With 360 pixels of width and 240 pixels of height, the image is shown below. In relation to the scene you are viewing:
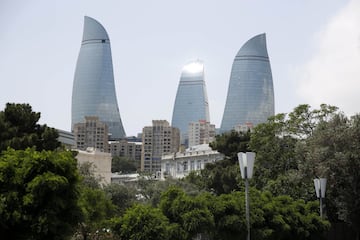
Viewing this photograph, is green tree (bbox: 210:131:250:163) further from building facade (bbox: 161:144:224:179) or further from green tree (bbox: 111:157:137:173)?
green tree (bbox: 111:157:137:173)

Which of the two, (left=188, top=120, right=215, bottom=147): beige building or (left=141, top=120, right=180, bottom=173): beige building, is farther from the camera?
(left=188, top=120, right=215, bottom=147): beige building

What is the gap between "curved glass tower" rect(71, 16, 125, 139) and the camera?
18988 cm

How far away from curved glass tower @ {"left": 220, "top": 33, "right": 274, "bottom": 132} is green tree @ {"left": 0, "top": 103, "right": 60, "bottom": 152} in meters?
154

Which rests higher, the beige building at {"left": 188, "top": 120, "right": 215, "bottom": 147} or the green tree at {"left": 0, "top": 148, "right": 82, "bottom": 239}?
the beige building at {"left": 188, "top": 120, "right": 215, "bottom": 147}

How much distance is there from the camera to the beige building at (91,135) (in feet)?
517

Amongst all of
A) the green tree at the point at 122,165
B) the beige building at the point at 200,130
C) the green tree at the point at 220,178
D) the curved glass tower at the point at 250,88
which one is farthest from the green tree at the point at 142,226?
the curved glass tower at the point at 250,88

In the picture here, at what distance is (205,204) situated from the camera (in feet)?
62.4

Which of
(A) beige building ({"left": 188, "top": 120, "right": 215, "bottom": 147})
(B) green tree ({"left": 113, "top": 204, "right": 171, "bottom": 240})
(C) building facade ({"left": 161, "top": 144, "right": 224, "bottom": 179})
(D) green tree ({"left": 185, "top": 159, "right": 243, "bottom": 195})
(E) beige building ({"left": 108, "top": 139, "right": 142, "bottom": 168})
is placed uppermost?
(A) beige building ({"left": 188, "top": 120, "right": 215, "bottom": 147})

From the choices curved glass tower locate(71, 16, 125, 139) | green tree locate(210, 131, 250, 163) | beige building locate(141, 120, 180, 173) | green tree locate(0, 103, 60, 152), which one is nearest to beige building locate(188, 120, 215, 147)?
beige building locate(141, 120, 180, 173)

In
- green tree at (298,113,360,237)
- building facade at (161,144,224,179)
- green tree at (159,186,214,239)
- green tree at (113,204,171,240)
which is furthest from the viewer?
building facade at (161,144,224,179)

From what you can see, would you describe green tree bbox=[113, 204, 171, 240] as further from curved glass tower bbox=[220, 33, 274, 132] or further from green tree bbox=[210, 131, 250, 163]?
curved glass tower bbox=[220, 33, 274, 132]

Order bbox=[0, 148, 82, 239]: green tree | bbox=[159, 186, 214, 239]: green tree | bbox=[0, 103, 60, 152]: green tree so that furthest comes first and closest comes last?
bbox=[0, 103, 60, 152]: green tree, bbox=[159, 186, 214, 239]: green tree, bbox=[0, 148, 82, 239]: green tree

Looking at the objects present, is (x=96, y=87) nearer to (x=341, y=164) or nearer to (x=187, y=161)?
(x=187, y=161)

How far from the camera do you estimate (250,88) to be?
184875 millimetres
